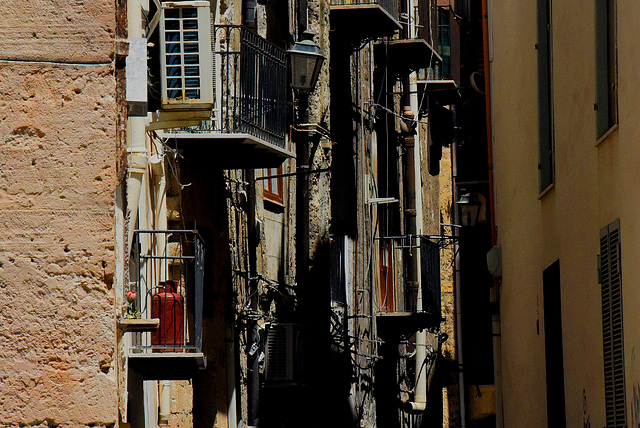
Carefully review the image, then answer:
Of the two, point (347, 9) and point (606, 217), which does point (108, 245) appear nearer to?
point (606, 217)

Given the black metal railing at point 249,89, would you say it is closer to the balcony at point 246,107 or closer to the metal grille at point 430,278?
the balcony at point 246,107

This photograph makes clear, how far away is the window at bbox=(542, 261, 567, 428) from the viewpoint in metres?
10.7

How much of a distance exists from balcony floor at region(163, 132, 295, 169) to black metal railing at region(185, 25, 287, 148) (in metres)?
0.10

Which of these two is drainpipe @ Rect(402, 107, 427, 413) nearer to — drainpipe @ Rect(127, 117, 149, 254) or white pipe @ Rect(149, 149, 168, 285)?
white pipe @ Rect(149, 149, 168, 285)

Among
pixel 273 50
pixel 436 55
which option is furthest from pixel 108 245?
pixel 436 55

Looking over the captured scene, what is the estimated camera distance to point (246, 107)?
11.5 metres

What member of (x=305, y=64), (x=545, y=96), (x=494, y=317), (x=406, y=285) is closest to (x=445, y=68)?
(x=406, y=285)

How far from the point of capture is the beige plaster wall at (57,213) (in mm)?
6074

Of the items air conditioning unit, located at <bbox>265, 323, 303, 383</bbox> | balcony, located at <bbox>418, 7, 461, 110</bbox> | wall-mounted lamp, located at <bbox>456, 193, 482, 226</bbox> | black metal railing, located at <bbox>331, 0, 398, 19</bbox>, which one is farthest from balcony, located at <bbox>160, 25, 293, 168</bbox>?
balcony, located at <bbox>418, 7, 461, 110</bbox>

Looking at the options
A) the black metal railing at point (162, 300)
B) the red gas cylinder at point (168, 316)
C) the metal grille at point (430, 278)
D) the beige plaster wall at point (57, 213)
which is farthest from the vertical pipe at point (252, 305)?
the beige plaster wall at point (57, 213)

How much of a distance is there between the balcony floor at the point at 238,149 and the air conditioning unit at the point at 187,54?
1.45m

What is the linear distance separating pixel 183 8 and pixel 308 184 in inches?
244

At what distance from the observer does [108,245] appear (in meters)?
6.14

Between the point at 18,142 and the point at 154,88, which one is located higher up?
the point at 154,88
